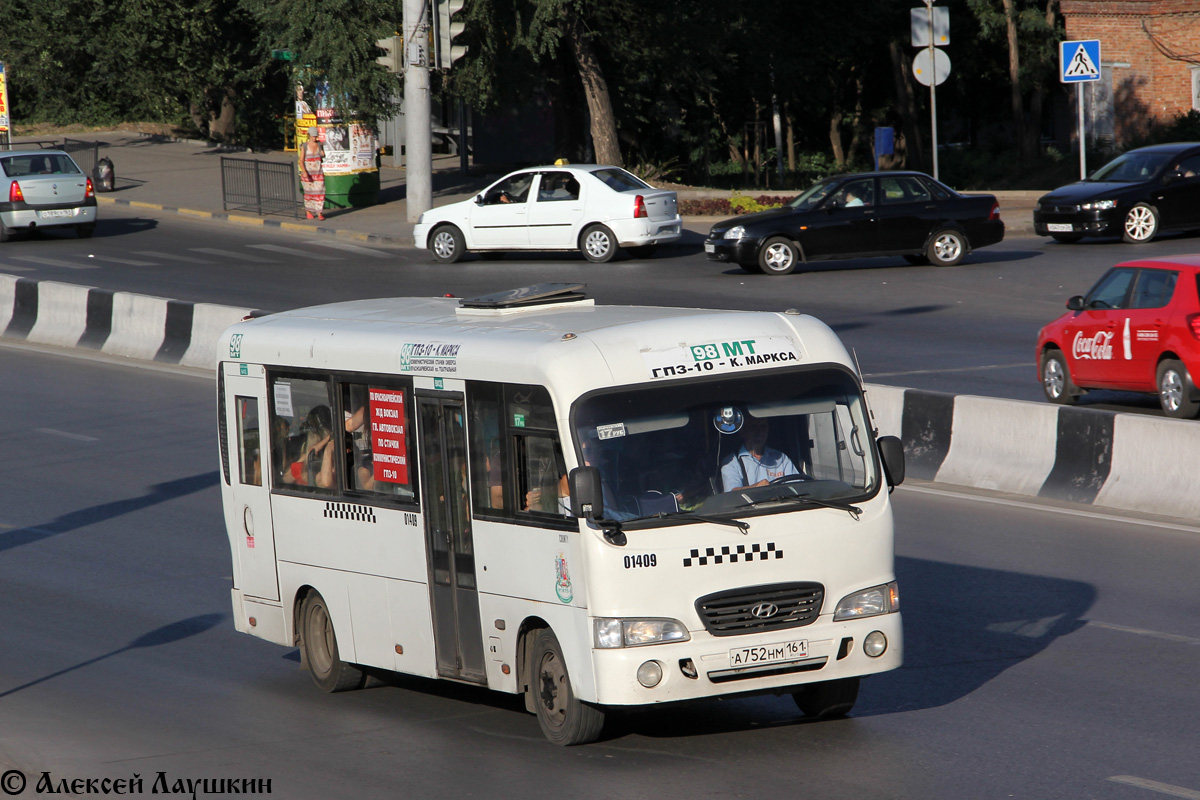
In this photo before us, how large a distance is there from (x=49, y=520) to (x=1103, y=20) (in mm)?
37504

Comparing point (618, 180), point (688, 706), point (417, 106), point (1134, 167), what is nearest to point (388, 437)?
point (688, 706)

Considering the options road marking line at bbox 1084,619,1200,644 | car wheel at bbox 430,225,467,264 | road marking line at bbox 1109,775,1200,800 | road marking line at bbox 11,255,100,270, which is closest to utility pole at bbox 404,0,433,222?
car wheel at bbox 430,225,467,264

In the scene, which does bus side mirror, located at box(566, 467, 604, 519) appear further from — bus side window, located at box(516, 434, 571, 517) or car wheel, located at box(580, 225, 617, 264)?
car wheel, located at box(580, 225, 617, 264)

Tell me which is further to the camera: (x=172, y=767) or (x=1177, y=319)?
(x=1177, y=319)

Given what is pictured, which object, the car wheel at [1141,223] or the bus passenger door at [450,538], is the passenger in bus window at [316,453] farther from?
the car wheel at [1141,223]

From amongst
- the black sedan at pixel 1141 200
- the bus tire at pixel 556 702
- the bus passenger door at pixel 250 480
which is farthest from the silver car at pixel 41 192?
the bus tire at pixel 556 702

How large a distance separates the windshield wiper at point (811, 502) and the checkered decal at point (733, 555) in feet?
0.73

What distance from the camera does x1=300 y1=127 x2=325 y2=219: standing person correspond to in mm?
35625

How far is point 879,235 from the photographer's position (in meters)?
26.5

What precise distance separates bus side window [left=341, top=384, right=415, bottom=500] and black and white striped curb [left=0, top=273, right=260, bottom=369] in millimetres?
12728

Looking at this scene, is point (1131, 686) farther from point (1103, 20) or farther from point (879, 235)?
point (1103, 20)

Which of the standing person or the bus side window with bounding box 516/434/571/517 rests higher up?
the standing person

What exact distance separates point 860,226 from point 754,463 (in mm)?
19630

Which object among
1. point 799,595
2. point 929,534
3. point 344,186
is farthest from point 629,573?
point 344,186
